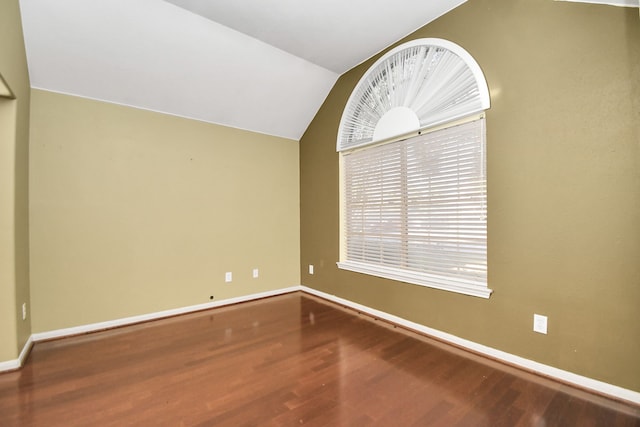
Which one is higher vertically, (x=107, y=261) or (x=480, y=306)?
(x=107, y=261)

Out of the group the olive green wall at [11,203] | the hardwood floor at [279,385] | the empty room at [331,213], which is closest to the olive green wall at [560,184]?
the empty room at [331,213]

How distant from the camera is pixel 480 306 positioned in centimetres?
226

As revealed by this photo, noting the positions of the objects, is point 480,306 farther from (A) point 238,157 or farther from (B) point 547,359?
(A) point 238,157

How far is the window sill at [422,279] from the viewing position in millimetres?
2273

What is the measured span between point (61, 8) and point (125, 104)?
890 mm

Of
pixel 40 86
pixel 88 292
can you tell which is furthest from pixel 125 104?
pixel 88 292

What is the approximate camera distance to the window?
7.59ft

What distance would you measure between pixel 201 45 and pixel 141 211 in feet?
5.94

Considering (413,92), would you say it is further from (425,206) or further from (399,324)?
(399,324)

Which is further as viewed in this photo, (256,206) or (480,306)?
(256,206)

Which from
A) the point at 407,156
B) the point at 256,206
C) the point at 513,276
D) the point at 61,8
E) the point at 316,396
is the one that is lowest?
the point at 316,396

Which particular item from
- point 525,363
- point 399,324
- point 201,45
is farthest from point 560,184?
point 201,45

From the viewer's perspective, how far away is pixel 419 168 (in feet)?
→ 8.87

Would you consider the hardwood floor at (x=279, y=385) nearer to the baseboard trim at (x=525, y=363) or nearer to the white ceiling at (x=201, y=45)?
the baseboard trim at (x=525, y=363)
